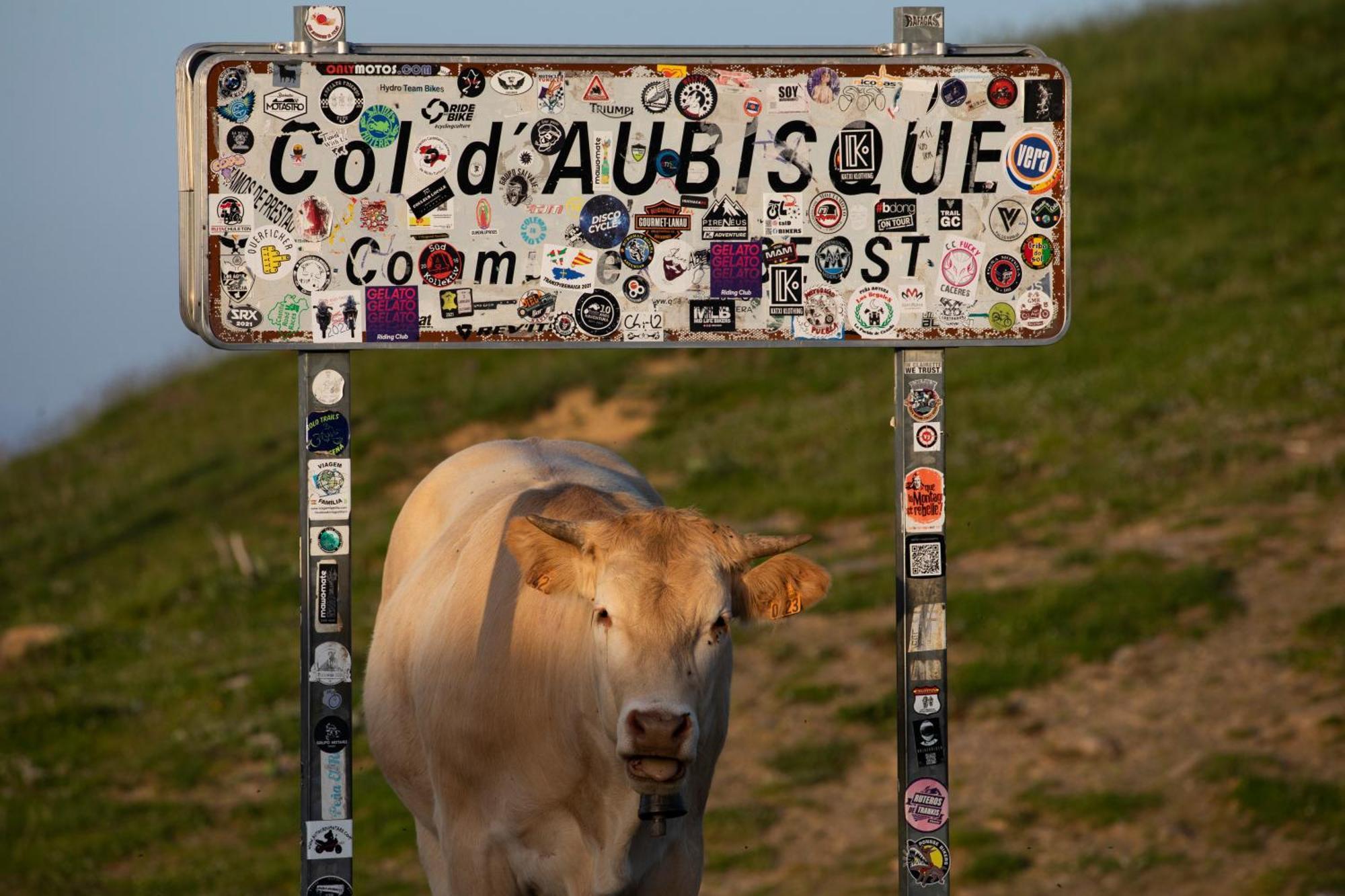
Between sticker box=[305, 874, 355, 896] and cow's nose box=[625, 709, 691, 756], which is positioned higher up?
cow's nose box=[625, 709, 691, 756]

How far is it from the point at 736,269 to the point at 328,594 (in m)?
1.66

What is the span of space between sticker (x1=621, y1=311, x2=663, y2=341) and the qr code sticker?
109 cm

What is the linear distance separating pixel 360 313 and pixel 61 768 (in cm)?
889

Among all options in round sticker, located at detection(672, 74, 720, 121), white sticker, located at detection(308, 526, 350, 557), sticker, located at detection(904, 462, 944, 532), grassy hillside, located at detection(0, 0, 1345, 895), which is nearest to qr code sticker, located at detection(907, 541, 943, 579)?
sticker, located at detection(904, 462, 944, 532)

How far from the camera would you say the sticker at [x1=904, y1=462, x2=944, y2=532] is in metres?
5.43

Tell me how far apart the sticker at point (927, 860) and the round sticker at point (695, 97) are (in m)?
2.48

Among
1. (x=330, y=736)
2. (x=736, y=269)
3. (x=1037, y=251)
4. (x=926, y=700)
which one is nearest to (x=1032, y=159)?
(x=1037, y=251)

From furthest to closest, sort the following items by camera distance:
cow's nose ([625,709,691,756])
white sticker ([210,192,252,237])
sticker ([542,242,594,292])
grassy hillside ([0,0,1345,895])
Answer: grassy hillside ([0,0,1345,895])
sticker ([542,242,594,292])
white sticker ([210,192,252,237])
cow's nose ([625,709,691,756])

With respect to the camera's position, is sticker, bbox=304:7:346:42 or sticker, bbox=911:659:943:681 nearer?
sticker, bbox=304:7:346:42

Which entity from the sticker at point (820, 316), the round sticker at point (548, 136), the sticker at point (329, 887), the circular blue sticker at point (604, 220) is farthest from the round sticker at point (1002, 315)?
the sticker at point (329, 887)

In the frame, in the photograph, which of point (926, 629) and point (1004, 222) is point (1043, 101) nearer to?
point (1004, 222)

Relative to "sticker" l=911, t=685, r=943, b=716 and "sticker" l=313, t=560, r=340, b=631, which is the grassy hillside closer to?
"sticker" l=911, t=685, r=943, b=716

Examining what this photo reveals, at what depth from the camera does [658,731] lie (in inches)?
189

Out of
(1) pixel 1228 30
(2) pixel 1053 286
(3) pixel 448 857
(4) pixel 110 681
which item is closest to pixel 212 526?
(4) pixel 110 681
